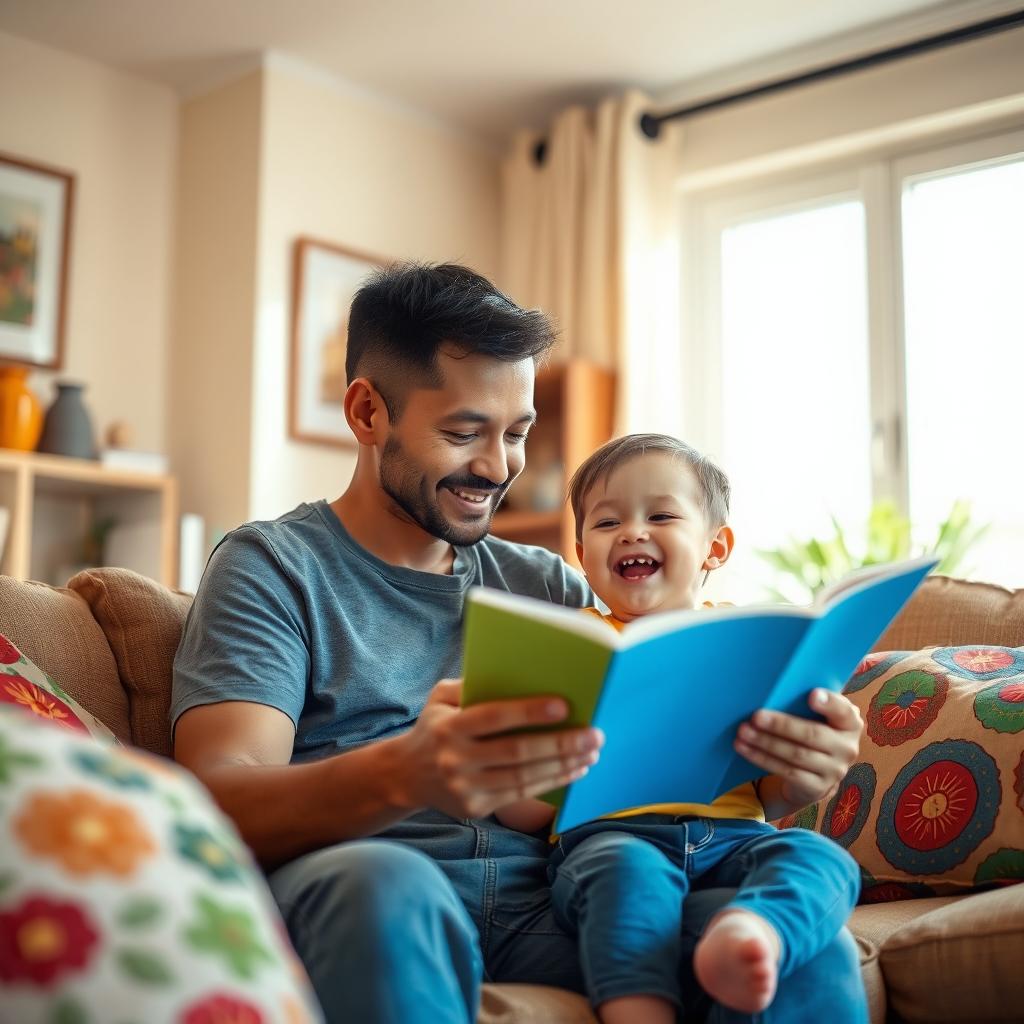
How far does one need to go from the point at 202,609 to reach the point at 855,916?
88cm

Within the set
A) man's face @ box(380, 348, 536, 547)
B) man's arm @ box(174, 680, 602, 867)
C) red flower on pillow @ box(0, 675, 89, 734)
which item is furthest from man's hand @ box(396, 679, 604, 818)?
man's face @ box(380, 348, 536, 547)

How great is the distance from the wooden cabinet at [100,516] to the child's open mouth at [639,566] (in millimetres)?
2515

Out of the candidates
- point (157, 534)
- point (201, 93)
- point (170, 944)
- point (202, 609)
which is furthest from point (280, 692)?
point (201, 93)

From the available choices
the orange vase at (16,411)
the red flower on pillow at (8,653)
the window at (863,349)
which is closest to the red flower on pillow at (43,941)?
the red flower on pillow at (8,653)

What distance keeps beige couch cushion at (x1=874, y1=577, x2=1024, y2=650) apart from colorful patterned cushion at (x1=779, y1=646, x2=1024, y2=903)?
0.13 m

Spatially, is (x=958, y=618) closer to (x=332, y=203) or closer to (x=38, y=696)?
(x=38, y=696)

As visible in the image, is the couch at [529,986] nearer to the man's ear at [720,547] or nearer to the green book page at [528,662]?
the green book page at [528,662]

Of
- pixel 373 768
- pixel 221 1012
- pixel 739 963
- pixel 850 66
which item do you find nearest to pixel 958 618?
pixel 739 963

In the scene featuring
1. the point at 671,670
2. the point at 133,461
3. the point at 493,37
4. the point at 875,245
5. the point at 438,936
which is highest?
the point at 493,37

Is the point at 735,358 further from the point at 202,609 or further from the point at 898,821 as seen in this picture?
the point at 202,609

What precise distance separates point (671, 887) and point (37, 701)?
0.69 m

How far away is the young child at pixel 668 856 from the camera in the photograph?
1174 millimetres

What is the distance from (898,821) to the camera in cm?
170

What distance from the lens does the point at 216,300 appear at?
13.7 ft
